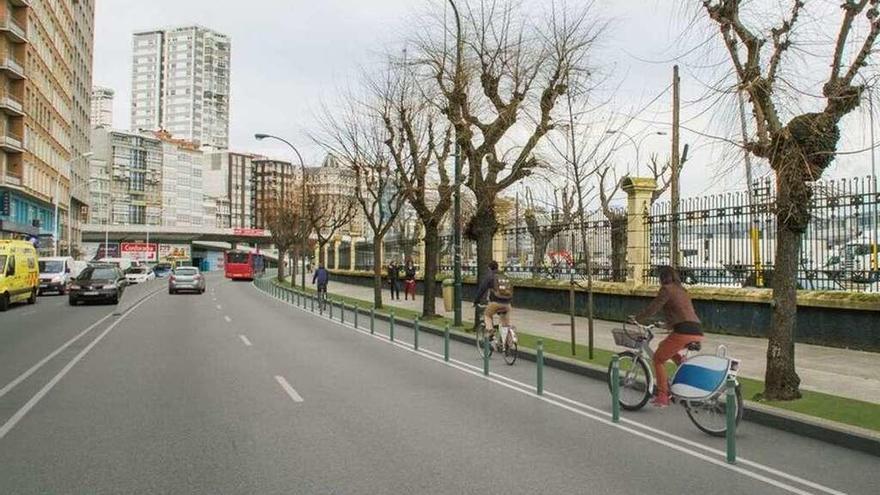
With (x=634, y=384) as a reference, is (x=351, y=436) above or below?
below

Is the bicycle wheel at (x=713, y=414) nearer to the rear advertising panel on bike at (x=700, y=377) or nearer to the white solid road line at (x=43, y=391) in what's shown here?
the rear advertising panel on bike at (x=700, y=377)

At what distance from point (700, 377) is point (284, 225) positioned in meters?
59.4

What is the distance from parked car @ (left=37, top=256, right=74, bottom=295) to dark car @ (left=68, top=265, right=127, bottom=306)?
35.7 feet

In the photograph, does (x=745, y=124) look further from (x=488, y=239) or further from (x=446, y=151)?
(x=446, y=151)

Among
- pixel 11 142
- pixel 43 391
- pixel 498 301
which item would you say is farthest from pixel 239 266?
pixel 43 391

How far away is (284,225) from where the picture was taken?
6512 centimetres

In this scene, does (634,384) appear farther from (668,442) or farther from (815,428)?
(815,428)

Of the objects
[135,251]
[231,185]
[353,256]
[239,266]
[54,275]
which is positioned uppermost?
[231,185]

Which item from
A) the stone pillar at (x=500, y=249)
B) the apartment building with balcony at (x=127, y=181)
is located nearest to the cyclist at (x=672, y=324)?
the stone pillar at (x=500, y=249)

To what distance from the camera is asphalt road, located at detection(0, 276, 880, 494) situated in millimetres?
5984

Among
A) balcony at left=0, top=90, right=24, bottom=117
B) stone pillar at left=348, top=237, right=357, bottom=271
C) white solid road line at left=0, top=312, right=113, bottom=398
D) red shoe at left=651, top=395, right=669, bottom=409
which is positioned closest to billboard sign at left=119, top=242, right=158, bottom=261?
balcony at left=0, top=90, right=24, bottom=117

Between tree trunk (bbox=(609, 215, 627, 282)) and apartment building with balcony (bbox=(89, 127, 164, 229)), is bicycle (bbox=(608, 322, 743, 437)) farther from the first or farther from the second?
apartment building with balcony (bbox=(89, 127, 164, 229))

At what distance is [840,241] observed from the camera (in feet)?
48.0

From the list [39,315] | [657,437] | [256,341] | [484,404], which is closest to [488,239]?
[256,341]
